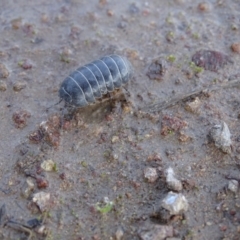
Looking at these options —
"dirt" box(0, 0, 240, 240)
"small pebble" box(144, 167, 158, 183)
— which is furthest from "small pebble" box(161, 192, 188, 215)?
"small pebble" box(144, 167, 158, 183)

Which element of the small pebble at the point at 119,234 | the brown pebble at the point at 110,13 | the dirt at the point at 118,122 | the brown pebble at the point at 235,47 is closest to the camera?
the small pebble at the point at 119,234

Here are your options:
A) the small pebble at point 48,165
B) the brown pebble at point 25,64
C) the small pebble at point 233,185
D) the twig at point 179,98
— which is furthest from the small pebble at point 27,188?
the small pebble at point 233,185

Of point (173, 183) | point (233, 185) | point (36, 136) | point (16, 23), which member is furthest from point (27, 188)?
point (16, 23)

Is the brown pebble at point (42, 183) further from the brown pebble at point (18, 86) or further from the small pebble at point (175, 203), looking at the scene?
the brown pebble at point (18, 86)

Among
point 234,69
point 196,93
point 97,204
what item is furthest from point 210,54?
point 97,204

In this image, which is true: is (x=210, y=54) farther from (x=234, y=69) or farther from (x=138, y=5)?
(x=138, y=5)

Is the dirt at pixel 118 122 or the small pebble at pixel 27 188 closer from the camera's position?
the dirt at pixel 118 122
